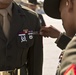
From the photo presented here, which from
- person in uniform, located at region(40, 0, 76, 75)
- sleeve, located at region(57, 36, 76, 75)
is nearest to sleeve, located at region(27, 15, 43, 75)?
person in uniform, located at region(40, 0, 76, 75)

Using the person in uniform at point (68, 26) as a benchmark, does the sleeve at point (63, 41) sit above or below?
below

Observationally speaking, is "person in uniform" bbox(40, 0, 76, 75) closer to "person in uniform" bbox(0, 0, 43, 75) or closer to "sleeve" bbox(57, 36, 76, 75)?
"sleeve" bbox(57, 36, 76, 75)

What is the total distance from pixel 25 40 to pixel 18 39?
0.35 ft

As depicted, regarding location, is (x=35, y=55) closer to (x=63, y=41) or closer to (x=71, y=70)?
(x=63, y=41)

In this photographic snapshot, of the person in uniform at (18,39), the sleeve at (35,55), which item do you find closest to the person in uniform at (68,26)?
the person in uniform at (18,39)

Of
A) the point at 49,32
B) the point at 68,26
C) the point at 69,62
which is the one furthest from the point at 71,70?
the point at 49,32

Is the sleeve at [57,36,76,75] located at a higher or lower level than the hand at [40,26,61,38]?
higher

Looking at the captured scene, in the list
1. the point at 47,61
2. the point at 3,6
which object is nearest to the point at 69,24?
the point at 3,6

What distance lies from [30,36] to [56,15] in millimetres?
825

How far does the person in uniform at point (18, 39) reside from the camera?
92.0 inches

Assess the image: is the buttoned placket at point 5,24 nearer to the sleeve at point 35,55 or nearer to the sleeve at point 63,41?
the sleeve at point 35,55

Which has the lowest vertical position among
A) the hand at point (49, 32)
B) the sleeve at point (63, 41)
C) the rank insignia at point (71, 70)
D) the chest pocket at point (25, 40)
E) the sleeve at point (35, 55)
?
the sleeve at point (35, 55)

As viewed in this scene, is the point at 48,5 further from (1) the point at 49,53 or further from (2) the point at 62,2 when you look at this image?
(1) the point at 49,53

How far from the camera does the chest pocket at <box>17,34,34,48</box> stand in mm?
2457
